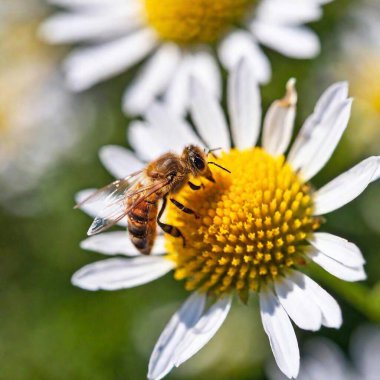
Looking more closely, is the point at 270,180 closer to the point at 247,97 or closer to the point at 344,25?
the point at 247,97

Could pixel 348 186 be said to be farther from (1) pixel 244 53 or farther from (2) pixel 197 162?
(1) pixel 244 53

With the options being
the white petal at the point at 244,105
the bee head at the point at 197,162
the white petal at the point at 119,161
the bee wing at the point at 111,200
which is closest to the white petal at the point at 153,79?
the white petal at the point at 119,161

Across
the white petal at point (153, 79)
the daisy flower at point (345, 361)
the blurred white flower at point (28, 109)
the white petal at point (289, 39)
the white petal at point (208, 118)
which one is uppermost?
the white petal at point (208, 118)

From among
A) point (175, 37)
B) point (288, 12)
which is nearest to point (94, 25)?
point (175, 37)

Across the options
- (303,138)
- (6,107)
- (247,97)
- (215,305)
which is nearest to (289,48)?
(247,97)

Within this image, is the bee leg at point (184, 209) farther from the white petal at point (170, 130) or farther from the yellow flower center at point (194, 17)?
the yellow flower center at point (194, 17)
